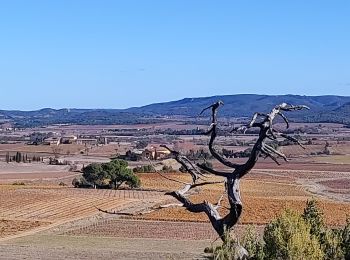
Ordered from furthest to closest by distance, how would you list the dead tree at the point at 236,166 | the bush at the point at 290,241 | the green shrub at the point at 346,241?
1. the green shrub at the point at 346,241
2. the bush at the point at 290,241
3. the dead tree at the point at 236,166

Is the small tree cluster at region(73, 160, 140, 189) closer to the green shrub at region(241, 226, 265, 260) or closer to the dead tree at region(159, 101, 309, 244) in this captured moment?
the green shrub at region(241, 226, 265, 260)

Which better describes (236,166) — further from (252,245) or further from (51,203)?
(51,203)

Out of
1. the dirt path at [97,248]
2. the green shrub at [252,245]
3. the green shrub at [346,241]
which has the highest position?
the green shrub at [252,245]

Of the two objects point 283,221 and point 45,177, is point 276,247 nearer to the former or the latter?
point 283,221

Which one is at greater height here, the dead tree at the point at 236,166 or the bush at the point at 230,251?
the dead tree at the point at 236,166

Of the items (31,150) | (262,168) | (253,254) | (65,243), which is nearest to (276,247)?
(253,254)

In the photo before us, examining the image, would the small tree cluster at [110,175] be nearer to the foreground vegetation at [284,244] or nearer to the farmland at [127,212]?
the farmland at [127,212]

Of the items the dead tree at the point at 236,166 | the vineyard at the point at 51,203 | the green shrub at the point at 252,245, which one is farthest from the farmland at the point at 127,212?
the green shrub at the point at 252,245

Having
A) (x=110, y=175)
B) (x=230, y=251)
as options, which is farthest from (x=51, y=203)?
(x=230, y=251)

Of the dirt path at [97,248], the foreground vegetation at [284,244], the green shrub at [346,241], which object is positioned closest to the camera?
the foreground vegetation at [284,244]

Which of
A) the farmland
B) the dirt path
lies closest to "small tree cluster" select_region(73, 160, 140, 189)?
the farmland

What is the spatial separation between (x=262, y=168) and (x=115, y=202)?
258ft

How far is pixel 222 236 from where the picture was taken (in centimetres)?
1041

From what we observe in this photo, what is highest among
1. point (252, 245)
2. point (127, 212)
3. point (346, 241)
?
point (252, 245)
